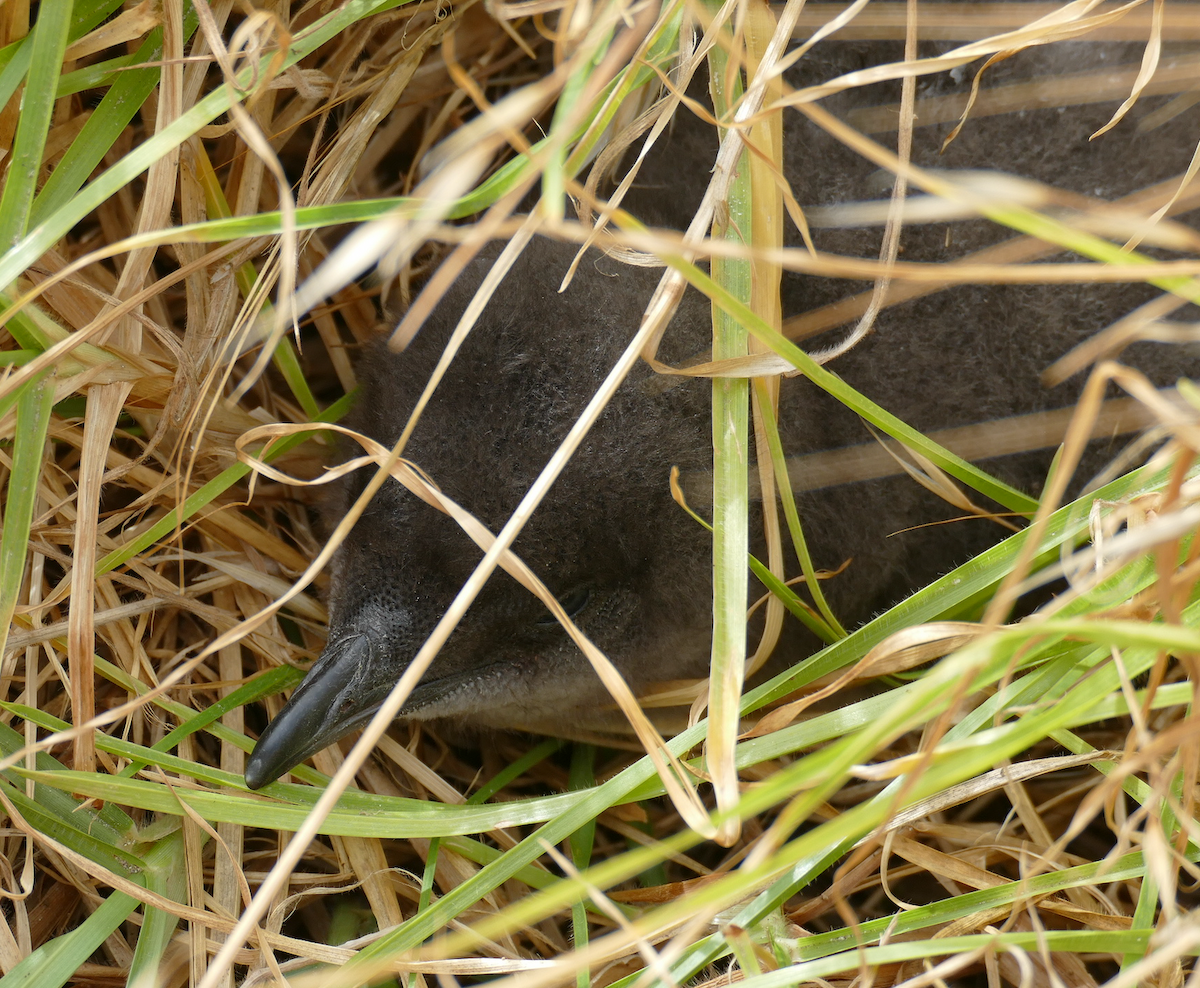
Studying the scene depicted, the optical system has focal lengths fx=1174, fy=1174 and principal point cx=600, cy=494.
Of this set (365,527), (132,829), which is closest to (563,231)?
(365,527)

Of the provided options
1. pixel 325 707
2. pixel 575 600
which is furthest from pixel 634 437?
pixel 325 707

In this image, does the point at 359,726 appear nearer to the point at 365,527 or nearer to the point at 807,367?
the point at 365,527

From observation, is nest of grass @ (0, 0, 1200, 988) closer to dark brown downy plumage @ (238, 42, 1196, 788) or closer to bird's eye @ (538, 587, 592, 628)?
dark brown downy plumage @ (238, 42, 1196, 788)

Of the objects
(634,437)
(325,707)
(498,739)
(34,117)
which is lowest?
(498,739)

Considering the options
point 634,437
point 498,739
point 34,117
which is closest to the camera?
point 34,117

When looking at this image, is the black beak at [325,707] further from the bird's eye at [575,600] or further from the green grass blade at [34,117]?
the green grass blade at [34,117]

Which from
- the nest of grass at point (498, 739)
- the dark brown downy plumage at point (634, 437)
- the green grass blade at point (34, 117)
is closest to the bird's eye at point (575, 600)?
the dark brown downy plumage at point (634, 437)

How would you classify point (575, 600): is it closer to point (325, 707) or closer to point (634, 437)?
point (634, 437)

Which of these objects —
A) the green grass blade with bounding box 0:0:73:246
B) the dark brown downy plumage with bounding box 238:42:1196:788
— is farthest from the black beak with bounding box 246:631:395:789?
the green grass blade with bounding box 0:0:73:246
